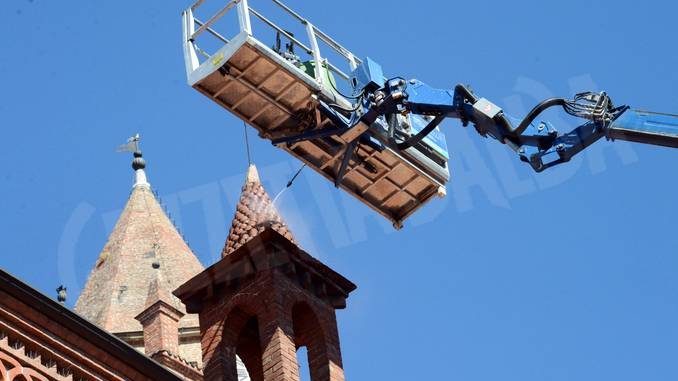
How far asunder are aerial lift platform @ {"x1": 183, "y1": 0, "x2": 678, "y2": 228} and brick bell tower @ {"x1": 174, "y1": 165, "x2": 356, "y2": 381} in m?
1.68

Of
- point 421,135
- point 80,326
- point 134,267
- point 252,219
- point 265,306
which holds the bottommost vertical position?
point 80,326

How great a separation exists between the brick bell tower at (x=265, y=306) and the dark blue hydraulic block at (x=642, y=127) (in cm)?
628

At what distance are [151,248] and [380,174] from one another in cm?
2005

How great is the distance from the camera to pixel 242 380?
46156mm

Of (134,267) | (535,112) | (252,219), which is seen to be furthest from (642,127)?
(134,267)

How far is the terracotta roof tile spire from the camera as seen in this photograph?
1335 inches

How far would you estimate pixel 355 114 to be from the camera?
3002 centimetres

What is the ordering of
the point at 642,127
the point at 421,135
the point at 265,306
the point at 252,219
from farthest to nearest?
the point at 252,219 < the point at 265,306 < the point at 421,135 < the point at 642,127

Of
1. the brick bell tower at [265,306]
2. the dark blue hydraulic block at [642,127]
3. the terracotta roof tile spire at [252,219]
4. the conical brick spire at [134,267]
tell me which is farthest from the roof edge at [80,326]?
the conical brick spire at [134,267]

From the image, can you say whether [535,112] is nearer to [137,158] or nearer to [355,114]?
[355,114]

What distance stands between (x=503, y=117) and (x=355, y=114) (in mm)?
2202

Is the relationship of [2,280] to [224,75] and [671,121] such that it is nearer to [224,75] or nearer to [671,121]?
[224,75]

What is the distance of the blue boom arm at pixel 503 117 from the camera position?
27750 millimetres

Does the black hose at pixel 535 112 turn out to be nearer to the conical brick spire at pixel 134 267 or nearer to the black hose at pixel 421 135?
the black hose at pixel 421 135
